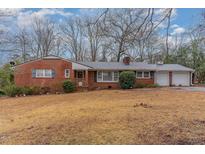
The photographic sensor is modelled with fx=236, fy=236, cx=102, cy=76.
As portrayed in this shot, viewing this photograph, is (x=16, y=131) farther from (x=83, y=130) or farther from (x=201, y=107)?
(x=201, y=107)

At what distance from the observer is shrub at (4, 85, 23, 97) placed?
8320 millimetres

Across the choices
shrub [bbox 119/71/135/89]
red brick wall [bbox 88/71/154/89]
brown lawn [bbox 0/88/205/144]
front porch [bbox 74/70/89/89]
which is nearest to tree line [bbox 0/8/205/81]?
brown lawn [bbox 0/88/205/144]

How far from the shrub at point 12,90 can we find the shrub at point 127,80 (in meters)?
3.96

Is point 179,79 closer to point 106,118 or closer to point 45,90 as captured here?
point 106,118

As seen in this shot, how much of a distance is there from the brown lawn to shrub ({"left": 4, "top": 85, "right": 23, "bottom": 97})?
0.47 metres

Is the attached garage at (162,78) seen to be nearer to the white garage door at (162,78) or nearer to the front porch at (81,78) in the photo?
the white garage door at (162,78)

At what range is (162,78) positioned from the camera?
29.2 feet

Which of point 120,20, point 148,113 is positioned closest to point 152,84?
point 148,113

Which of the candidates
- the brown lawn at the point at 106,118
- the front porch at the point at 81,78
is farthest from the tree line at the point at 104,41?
the front porch at the point at 81,78

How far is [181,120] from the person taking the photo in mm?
5320

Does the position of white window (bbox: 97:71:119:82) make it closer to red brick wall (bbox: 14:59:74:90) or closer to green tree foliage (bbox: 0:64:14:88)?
red brick wall (bbox: 14:59:74:90)

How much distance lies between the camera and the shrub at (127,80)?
941cm

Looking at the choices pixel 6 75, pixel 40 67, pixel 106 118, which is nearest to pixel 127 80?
pixel 40 67
